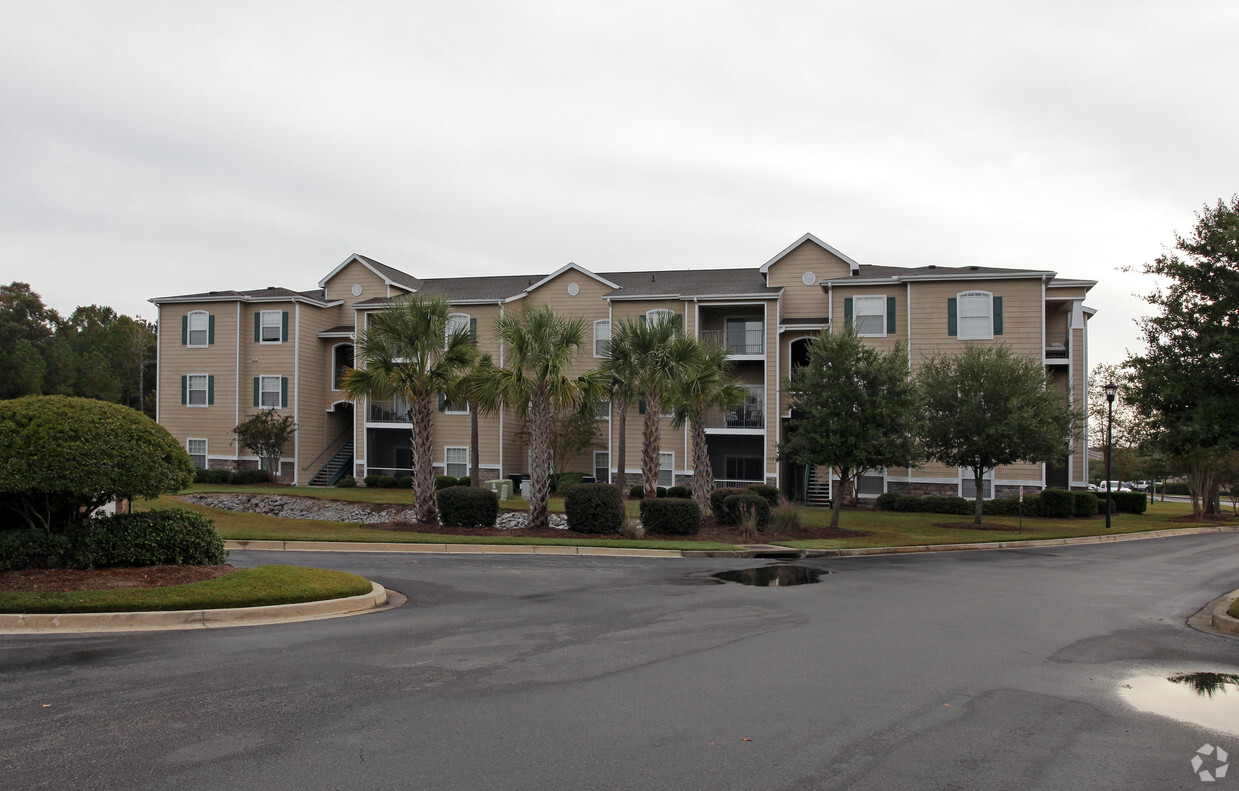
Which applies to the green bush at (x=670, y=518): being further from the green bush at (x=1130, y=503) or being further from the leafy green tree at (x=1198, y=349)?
the green bush at (x=1130, y=503)

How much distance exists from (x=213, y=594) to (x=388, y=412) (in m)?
29.5

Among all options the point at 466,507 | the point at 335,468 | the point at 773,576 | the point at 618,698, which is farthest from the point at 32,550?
the point at 335,468

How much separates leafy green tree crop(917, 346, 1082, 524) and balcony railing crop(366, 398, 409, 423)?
23.3 m

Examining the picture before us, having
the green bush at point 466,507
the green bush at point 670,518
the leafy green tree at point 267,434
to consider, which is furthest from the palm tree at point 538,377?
the leafy green tree at point 267,434

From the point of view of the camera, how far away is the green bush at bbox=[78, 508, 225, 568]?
11.6m

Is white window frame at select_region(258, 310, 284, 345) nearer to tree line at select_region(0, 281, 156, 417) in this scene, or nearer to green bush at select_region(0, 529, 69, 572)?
tree line at select_region(0, 281, 156, 417)

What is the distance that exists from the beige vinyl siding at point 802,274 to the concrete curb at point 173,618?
28925 millimetres

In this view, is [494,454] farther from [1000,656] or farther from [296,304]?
[1000,656]

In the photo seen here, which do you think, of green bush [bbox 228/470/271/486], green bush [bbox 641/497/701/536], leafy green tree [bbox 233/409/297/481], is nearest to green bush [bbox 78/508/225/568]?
green bush [bbox 641/497/701/536]

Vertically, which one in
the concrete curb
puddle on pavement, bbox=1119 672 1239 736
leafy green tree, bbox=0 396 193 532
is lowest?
puddle on pavement, bbox=1119 672 1239 736

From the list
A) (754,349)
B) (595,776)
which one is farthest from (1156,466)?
(595,776)

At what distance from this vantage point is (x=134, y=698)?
675cm

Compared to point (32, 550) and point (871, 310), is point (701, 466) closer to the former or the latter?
point (871, 310)

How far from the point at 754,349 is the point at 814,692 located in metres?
29.4
